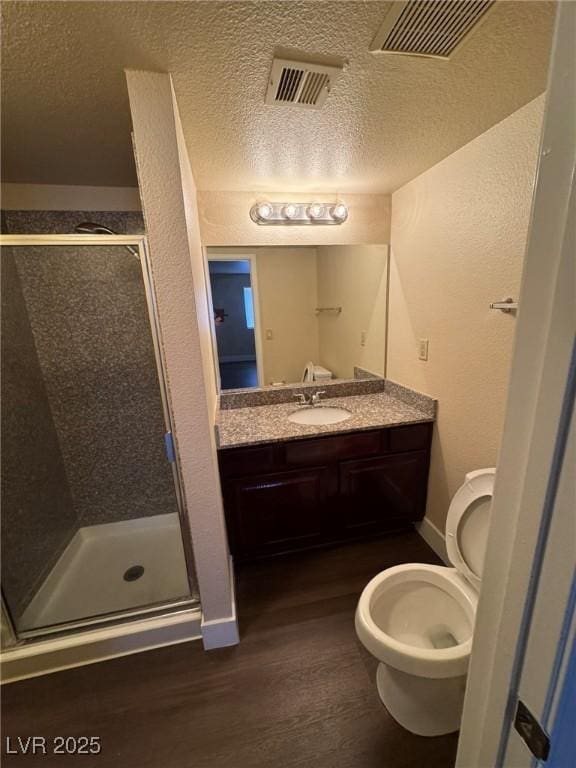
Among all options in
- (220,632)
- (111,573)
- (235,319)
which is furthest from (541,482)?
(111,573)

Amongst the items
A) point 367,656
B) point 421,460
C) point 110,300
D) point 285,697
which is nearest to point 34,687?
point 285,697

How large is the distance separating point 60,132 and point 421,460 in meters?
2.31

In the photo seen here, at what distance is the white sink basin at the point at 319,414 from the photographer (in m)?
1.93

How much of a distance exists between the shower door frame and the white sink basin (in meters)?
0.84

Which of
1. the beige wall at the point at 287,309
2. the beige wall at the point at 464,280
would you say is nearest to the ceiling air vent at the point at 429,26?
the beige wall at the point at 464,280

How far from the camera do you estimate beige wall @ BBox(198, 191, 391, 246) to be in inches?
70.6

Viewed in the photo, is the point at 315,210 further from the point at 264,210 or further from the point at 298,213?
the point at 264,210

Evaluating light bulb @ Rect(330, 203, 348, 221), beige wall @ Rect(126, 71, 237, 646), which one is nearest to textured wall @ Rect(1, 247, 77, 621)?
beige wall @ Rect(126, 71, 237, 646)

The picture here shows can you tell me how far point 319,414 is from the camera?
200 centimetres

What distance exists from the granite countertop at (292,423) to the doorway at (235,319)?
238mm

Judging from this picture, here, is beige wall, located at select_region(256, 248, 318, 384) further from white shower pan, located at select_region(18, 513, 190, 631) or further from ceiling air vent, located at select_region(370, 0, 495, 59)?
white shower pan, located at select_region(18, 513, 190, 631)

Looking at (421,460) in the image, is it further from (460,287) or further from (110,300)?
(110,300)

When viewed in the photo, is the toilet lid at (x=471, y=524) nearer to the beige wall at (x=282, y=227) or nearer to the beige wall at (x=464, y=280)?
the beige wall at (x=464, y=280)

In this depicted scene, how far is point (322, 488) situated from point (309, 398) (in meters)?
0.59
